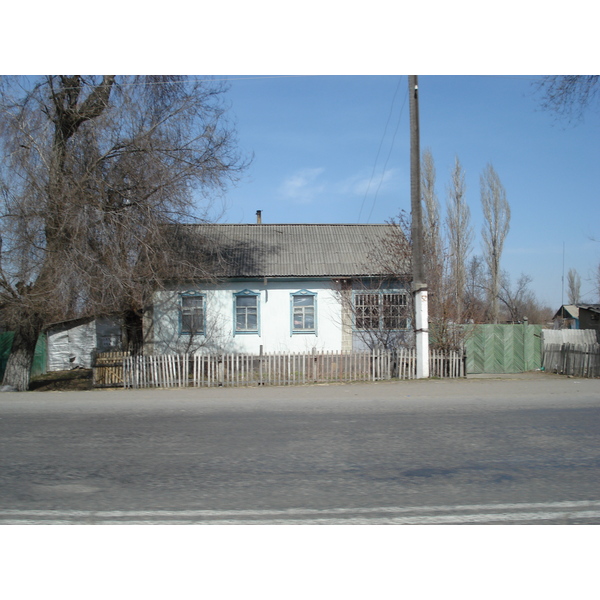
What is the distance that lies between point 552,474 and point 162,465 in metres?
4.01

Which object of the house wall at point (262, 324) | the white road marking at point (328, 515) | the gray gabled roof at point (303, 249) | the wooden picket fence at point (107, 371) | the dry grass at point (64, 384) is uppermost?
the gray gabled roof at point (303, 249)

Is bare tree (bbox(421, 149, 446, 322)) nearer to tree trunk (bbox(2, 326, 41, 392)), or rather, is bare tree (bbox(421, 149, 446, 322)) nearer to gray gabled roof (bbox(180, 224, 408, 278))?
gray gabled roof (bbox(180, 224, 408, 278))

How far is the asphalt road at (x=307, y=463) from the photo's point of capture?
14.9 feet

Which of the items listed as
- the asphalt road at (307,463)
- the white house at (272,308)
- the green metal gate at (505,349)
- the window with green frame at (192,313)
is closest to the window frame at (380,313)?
the white house at (272,308)

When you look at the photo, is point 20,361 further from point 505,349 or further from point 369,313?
point 505,349

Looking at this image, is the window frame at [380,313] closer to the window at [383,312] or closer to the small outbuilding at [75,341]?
the window at [383,312]

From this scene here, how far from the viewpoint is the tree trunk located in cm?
1675

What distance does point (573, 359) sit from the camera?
761 inches

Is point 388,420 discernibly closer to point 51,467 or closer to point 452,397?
point 452,397

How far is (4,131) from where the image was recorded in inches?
586

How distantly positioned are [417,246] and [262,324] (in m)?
8.53

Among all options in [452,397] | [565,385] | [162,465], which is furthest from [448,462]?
[565,385]

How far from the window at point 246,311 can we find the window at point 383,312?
4.16 m

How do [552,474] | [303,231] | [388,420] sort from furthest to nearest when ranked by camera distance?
[303,231] < [388,420] < [552,474]
